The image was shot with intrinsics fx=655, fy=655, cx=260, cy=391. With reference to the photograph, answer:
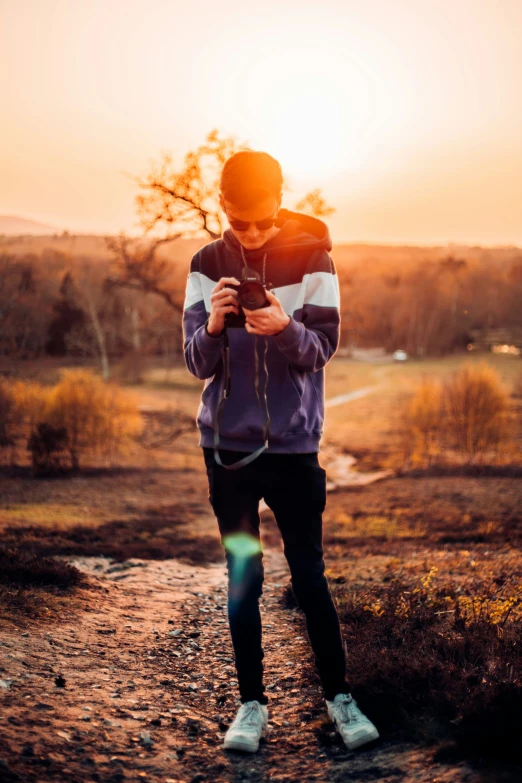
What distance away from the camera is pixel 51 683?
352cm

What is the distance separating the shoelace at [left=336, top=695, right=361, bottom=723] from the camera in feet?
9.44

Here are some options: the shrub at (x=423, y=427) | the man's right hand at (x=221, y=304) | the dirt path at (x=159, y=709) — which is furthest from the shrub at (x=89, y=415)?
the man's right hand at (x=221, y=304)

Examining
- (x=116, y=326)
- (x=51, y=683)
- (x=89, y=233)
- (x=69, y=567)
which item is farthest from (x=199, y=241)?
(x=116, y=326)

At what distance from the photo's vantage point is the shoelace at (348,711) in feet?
9.44

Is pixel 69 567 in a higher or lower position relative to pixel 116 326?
lower

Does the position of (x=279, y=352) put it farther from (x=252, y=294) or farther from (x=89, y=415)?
(x=89, y=415)

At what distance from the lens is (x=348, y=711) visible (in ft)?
9.50

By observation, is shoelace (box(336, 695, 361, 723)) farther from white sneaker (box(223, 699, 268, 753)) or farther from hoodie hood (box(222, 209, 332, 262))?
hoodie hood (box(222, 209, 332, 262))

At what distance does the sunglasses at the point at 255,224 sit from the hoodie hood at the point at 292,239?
8cm

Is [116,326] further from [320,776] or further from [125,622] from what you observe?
[320,776]

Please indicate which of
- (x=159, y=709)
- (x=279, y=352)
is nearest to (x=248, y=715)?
(x=159, y=709)

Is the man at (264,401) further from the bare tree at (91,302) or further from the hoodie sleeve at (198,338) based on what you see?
the bare tree at (91,302)

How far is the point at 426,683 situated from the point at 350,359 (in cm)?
6051

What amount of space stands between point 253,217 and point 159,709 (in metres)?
2.54
